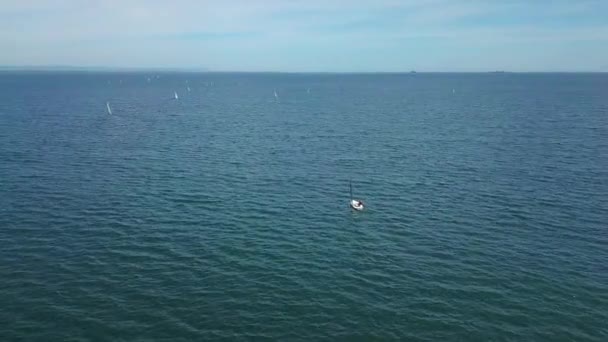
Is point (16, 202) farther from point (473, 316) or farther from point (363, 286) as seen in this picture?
point (473, 316)

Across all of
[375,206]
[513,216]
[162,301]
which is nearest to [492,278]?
[513,216]

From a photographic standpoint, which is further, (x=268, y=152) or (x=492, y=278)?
(x=268, y=152)

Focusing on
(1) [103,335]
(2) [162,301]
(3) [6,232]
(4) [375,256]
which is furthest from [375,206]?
(3) [6,232]

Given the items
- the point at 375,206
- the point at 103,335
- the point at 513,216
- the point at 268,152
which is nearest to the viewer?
the point at 103,335

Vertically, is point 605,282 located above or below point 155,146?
below

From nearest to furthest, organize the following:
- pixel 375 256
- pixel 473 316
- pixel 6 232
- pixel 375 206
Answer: pixel 473 316, pixel 375 256, pixel 6 232, pixel 375 206

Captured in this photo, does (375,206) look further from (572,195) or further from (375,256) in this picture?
(572,195)
